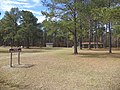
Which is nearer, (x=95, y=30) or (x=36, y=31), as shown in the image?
(x=95, y=30)

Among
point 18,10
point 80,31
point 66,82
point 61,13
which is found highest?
point 18,10

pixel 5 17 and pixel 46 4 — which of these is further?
pixel 5 17

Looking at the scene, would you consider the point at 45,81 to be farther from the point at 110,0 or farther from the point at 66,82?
the point at 110,0

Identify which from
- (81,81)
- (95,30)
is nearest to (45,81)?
(81,81)

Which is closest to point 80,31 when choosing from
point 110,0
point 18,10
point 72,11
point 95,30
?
point 72,11

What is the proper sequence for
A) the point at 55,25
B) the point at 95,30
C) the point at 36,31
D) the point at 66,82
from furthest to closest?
1. the point at 36,31
2. the point at 95,30
3. the point at 55,25
4. the point at 66,82

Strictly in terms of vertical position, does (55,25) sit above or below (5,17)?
below

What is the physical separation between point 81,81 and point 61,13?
1828 cm

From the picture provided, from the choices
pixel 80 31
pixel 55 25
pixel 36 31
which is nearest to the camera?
pixel 55 25

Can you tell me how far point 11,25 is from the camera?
57844 millimetres

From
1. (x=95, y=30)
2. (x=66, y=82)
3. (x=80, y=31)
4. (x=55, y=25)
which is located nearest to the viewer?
(x=66, y=82)

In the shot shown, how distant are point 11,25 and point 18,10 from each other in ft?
14.1

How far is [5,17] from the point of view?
196 feet

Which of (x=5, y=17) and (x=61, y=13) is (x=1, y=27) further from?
(x=61, y=13)
